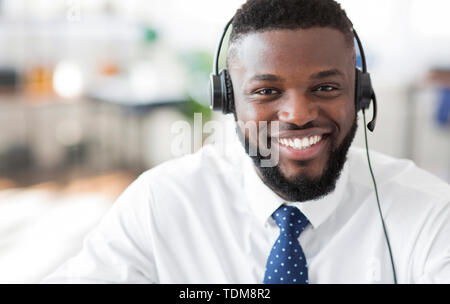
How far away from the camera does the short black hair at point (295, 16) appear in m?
0.78

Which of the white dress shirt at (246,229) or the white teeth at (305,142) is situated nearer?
the white teeth at (305,142)

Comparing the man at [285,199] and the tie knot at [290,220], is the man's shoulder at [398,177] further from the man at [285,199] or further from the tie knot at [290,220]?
the tie knot at [290,220]

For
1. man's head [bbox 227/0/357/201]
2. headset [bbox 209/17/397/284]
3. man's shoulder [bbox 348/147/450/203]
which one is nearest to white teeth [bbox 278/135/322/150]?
man's head [bbox 227/0/357/201]

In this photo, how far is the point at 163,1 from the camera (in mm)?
3613

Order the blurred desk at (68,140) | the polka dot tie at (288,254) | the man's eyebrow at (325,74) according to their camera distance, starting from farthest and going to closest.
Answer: the blurred desk at (68,140) → the polka dot tie at (288,254) → the man's eyebrow at (325,74)

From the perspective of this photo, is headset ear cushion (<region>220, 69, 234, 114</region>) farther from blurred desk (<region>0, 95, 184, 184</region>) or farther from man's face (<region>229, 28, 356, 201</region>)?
blurred desk (<region>0, 95, 184, 184</region>)

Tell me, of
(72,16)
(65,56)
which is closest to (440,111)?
(65,56)

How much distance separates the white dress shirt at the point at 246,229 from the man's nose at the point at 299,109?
0.62 ft

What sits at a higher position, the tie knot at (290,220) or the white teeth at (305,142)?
the white teeth at (305,142)

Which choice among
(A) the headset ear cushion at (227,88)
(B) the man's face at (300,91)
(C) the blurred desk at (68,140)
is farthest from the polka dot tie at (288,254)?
(C) the blurred desk at (68,140)

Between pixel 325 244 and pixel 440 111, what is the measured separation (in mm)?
2578

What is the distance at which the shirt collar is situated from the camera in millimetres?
910

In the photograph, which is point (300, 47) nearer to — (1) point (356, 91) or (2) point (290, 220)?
(1) point (356, 91)
